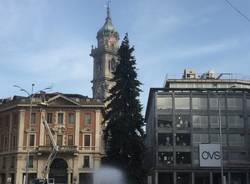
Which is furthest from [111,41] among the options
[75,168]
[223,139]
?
[223,139]

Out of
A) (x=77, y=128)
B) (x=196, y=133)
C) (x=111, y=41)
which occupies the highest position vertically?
(x=111, y=41)

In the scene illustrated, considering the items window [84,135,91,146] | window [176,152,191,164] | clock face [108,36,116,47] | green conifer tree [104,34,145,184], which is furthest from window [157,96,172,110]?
clock face [108,36,116,47]

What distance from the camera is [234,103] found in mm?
93438

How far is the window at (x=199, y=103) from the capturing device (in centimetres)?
9281

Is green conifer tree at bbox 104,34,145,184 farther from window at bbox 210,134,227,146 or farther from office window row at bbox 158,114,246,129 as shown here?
window at bbox 210,134,227,146

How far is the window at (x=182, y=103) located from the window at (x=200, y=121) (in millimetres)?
2745

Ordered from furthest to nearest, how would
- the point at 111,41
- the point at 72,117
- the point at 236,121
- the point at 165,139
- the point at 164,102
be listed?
the point at 111,41
the point at 72,117
the point at 164,102
the point at 236,121
the point at 165,139

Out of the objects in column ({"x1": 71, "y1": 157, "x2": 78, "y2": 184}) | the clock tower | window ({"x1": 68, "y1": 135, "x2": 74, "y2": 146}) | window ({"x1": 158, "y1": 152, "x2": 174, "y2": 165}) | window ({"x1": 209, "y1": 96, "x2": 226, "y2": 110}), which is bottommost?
column ({"x1": 71, "y1": 157, "x2": 78, "y2": 184})

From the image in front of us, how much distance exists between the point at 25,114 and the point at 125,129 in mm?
36419

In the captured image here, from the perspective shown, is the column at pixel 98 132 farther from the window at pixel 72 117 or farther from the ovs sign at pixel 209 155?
the ovs sign at pixel 209 155

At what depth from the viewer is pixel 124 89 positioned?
66.4 meters

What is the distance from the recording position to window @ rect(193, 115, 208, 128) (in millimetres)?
91500

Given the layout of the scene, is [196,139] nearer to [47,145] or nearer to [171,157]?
[171,157]

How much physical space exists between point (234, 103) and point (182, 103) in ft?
33.0
